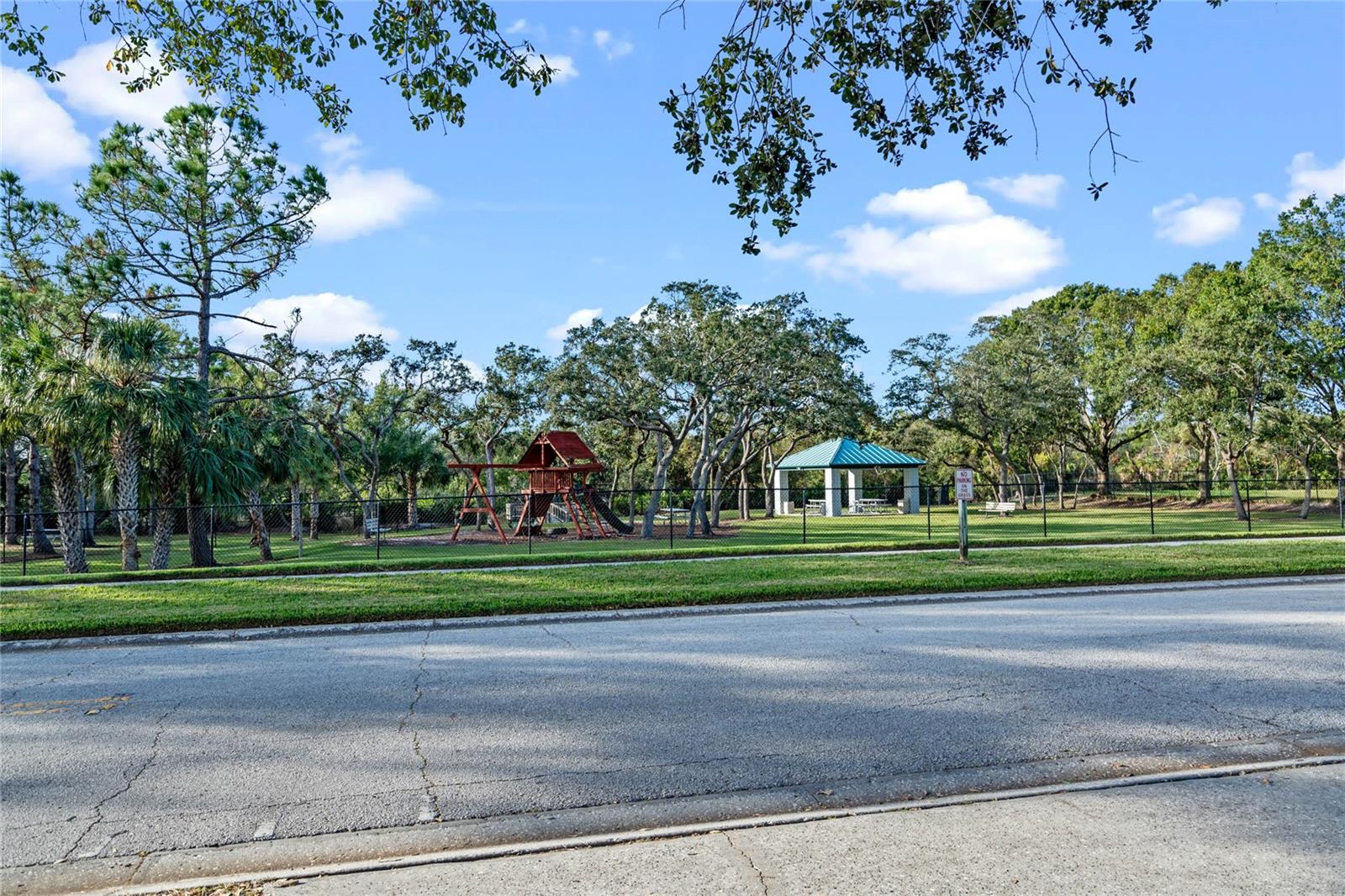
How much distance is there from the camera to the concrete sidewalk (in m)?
3.51

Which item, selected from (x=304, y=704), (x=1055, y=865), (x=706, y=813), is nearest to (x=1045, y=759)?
(x=1055, y=865)

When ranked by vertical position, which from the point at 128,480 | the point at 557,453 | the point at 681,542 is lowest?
the point at 681,542

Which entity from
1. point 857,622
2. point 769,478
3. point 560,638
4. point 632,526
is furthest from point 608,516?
point 560,638

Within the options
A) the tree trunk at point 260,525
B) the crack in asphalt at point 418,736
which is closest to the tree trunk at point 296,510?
the tree trunk at point 260,525

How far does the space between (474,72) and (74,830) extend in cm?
539

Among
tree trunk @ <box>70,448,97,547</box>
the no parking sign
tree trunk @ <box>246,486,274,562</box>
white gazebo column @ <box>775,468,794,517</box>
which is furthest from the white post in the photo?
tree trunk @ <box>70,448,97,547</box>

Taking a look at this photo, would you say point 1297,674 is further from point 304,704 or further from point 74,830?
point 74,830

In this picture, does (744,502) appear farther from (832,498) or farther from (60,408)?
→ (60,408)

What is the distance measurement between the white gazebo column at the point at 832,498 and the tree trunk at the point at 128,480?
33899 mm

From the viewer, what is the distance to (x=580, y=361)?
3216 cm

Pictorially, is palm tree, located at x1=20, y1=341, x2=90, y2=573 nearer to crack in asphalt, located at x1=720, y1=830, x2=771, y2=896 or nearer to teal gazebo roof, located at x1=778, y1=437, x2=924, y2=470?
crack in asphalt, located at x1=720, y1=830, x2=771, y2=896

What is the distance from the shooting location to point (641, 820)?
425cm

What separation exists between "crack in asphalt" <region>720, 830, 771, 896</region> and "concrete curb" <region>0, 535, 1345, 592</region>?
40.6 feet

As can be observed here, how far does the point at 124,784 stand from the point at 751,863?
11.3 feet
